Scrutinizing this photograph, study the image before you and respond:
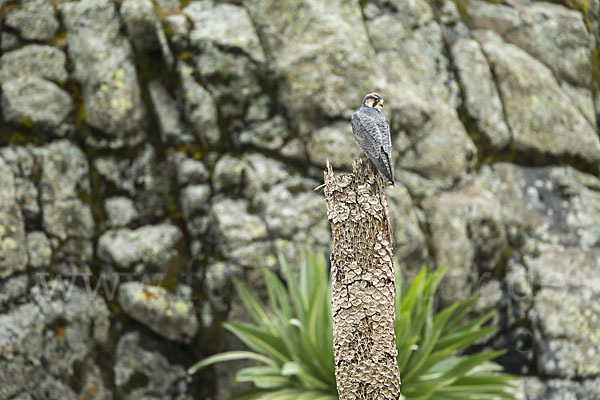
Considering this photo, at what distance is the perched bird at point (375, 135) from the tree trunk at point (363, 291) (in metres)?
0.21

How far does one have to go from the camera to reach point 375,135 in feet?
9.86

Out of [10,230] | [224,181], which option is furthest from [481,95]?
[10,230]

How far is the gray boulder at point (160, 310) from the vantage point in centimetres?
464

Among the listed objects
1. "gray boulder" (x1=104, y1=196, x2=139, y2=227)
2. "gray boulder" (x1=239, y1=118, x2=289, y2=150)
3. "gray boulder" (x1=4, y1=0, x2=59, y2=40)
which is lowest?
"gray boulder" (x1=104, y1=196, x2=139, y2=227)

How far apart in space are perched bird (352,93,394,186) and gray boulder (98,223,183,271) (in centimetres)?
226

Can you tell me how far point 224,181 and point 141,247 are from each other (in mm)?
851

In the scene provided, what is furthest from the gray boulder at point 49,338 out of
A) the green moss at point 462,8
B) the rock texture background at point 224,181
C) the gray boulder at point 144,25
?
the green moss at point 462,8

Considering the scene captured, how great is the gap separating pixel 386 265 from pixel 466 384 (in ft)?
6.61

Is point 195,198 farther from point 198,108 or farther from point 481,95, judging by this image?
point 481,95

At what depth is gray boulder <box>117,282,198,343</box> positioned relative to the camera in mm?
4637

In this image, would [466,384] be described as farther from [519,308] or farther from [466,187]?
[466,187]

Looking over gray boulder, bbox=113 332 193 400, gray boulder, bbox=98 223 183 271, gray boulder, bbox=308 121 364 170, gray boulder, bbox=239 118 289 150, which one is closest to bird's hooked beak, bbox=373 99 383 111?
gray boulder, bbox=308 121 364 170

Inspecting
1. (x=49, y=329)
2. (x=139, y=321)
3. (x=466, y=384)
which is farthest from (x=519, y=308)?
(x=49, y=329)

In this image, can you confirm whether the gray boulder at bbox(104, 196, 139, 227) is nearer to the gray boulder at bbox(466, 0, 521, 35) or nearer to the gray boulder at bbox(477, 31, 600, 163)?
the gray boulder at bbox(477, 31, 600, 163)
